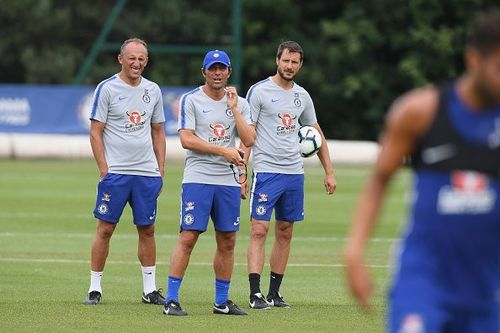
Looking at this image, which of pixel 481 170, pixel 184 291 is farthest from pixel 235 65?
pixel 481 170

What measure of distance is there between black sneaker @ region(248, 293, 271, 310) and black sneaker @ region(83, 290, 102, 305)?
1.30 metres

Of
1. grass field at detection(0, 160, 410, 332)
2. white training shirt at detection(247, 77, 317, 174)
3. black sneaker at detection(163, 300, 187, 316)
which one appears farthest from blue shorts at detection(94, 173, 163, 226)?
black sneaker at detection(163, 300, 187, 316)

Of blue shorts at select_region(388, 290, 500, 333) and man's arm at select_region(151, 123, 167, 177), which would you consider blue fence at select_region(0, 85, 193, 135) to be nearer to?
man's arm at select_region(151, 123, 167, 177)

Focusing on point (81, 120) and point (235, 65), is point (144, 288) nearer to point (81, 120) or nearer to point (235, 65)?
point (81, 120)

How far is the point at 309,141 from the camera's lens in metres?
11.9

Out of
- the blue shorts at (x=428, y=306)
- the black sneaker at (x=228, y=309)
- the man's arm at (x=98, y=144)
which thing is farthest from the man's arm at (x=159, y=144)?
the blue shorts at (x=428, y=306)

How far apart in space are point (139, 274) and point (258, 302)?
2.55 meters

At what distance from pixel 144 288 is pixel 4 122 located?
→ 1108 inches

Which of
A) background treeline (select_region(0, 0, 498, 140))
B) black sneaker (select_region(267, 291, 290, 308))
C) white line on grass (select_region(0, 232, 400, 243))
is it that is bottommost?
white line on grass (select_region(0, 232, 400, 243))

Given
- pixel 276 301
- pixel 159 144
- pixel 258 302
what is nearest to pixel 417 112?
pixel 258 302

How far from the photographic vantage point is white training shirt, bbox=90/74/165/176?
11.5 metres

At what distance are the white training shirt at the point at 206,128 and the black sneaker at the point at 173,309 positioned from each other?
3.23 ft

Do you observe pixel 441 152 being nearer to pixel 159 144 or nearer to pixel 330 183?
pixel 330 183

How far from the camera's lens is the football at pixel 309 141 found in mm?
11906
